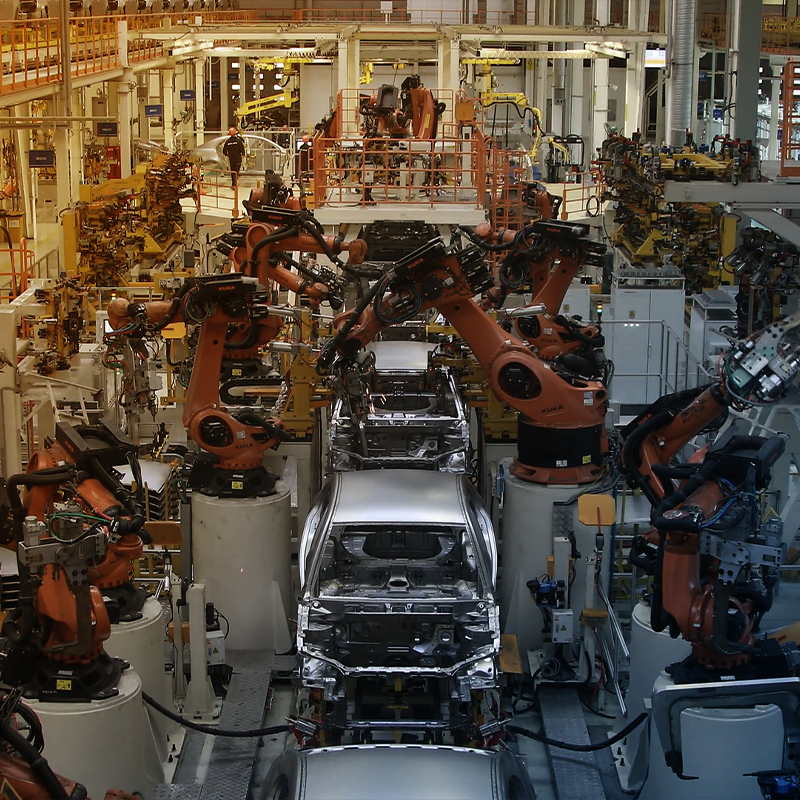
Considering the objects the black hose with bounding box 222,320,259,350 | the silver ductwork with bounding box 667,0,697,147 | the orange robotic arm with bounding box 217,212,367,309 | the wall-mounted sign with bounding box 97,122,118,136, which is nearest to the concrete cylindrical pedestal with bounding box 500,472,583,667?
the black hose with bounding box 222,320,259,350

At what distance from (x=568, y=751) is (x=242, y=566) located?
279cm

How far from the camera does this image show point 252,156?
98.8 ft

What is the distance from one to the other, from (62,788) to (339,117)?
540 inches

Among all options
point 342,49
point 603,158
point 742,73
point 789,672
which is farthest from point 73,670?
point 342,49

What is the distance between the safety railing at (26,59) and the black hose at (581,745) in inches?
512

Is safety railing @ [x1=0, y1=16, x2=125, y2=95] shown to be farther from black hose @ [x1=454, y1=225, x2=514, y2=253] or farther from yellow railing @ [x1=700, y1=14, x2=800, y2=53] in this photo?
yellow railing @ [x1=700, y1=14, x2=800, y2=53]

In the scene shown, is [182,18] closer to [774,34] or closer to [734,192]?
[774,34]

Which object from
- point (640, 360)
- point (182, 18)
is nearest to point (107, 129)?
point (640, 360)

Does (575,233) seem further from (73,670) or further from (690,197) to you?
(73,670)

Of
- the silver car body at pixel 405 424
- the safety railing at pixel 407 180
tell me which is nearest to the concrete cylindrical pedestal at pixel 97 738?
the silver car body at pixel 405 424

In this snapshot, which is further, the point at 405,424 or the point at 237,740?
the point at 405,424

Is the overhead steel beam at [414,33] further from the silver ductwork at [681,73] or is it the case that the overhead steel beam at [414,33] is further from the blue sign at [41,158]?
the blue sign at [41,158]

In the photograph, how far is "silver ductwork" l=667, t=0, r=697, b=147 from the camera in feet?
75.8

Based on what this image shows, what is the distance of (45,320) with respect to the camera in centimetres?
1412
